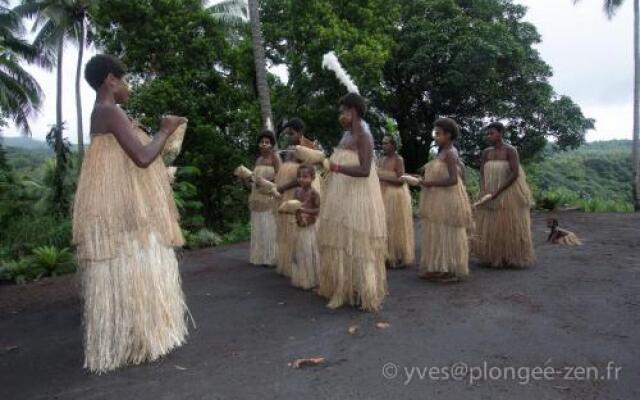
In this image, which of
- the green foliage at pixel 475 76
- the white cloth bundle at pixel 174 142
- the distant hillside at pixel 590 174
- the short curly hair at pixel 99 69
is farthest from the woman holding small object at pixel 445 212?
the distant hillside at pixel 590 174

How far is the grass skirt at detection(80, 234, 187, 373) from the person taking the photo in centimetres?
306

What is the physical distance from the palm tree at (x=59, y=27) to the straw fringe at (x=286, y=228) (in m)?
14.4

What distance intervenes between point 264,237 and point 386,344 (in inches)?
131

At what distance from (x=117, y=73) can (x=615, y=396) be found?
341 centimetres

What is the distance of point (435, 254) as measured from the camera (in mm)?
5223

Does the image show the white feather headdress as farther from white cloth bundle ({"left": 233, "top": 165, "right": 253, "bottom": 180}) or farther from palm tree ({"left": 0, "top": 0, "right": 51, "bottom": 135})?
palm tree ({"left": 0, "top": 0, "right": 51, "bottom": 135})

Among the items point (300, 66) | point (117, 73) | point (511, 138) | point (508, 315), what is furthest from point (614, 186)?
point (117, 73)

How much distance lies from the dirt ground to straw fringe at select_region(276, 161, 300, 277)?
30 cm

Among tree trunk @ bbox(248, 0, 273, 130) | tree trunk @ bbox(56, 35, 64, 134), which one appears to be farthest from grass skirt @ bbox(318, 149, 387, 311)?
tree trunk @ bbox(56, 35, 64, 134)

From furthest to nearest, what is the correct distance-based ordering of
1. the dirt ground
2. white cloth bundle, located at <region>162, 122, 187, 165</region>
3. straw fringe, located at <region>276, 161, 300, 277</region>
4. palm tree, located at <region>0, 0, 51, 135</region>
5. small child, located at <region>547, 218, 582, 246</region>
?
palm tree, located at <region>0, 0, 51, 135</region> → small child, located at <region>547, 218, 582, 246</region> → straw fringe, located at <region>276, 161, 300, 277</region> → white cloth bundle, located at <region>162, 122, 187, 165</region> → the dirt ground

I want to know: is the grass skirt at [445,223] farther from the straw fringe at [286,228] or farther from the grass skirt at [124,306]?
the grass skirt at [124,306]

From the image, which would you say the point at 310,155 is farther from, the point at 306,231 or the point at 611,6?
the point at 611,6

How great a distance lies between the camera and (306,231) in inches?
195

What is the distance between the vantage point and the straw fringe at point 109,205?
3.02 m
